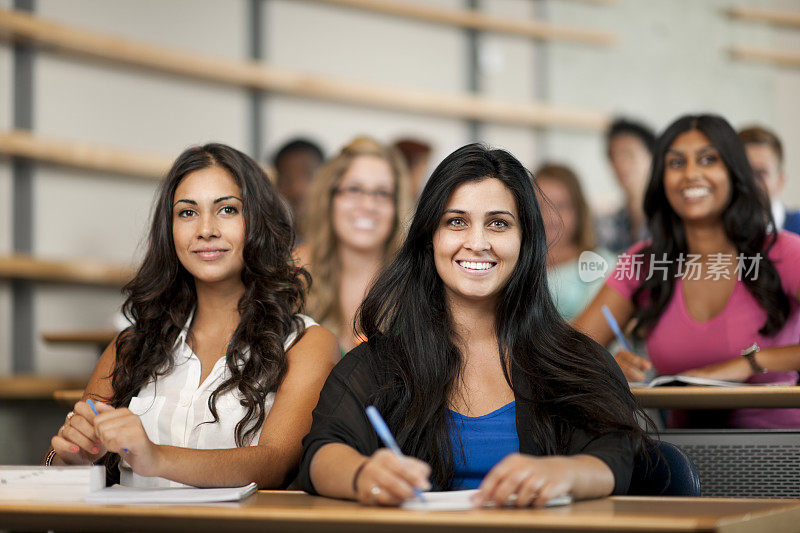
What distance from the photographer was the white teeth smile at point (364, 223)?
3.46 metres

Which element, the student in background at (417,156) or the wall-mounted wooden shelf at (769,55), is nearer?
the student in background at (417,156)

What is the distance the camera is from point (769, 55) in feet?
19.8

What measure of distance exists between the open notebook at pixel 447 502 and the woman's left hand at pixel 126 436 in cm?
52

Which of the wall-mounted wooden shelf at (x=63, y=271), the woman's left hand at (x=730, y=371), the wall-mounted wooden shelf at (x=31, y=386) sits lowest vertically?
the wall-mounted wooden shelf at (x=31, y=386)

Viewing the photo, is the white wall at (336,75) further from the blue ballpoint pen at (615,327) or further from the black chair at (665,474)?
the black chair at (665,474)

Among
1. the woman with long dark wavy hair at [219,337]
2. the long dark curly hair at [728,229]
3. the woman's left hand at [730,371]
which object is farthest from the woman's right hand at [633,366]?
the woman with long dark wavy hair at [219,337]

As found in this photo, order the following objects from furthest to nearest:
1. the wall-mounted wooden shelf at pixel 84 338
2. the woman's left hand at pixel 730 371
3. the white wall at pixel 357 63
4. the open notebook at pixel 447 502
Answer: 1. the white wall at pixel 357 63
2. the wall-mounted wooden shelf at pixel 84 338
3. the woman's left hand at pixel 730 371
4. the open notebook at pixel 447 502

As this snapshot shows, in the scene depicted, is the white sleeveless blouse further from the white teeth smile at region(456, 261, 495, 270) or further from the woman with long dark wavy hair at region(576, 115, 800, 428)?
the woman with long dark wavy hair at region(576, 115, 800, 428)

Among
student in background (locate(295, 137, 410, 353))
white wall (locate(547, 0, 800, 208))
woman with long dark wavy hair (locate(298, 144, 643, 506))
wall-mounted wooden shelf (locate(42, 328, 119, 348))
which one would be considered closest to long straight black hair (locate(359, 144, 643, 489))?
woman with long dark wavy hair (locate(298, 144, 643, 506))

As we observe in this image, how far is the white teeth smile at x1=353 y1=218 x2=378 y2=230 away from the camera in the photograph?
3.46 m

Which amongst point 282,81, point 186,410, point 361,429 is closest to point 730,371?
point 361,429

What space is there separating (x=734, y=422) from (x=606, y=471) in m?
1.18

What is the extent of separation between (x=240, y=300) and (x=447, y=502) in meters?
0.99

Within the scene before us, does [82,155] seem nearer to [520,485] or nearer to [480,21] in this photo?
[480,21]
